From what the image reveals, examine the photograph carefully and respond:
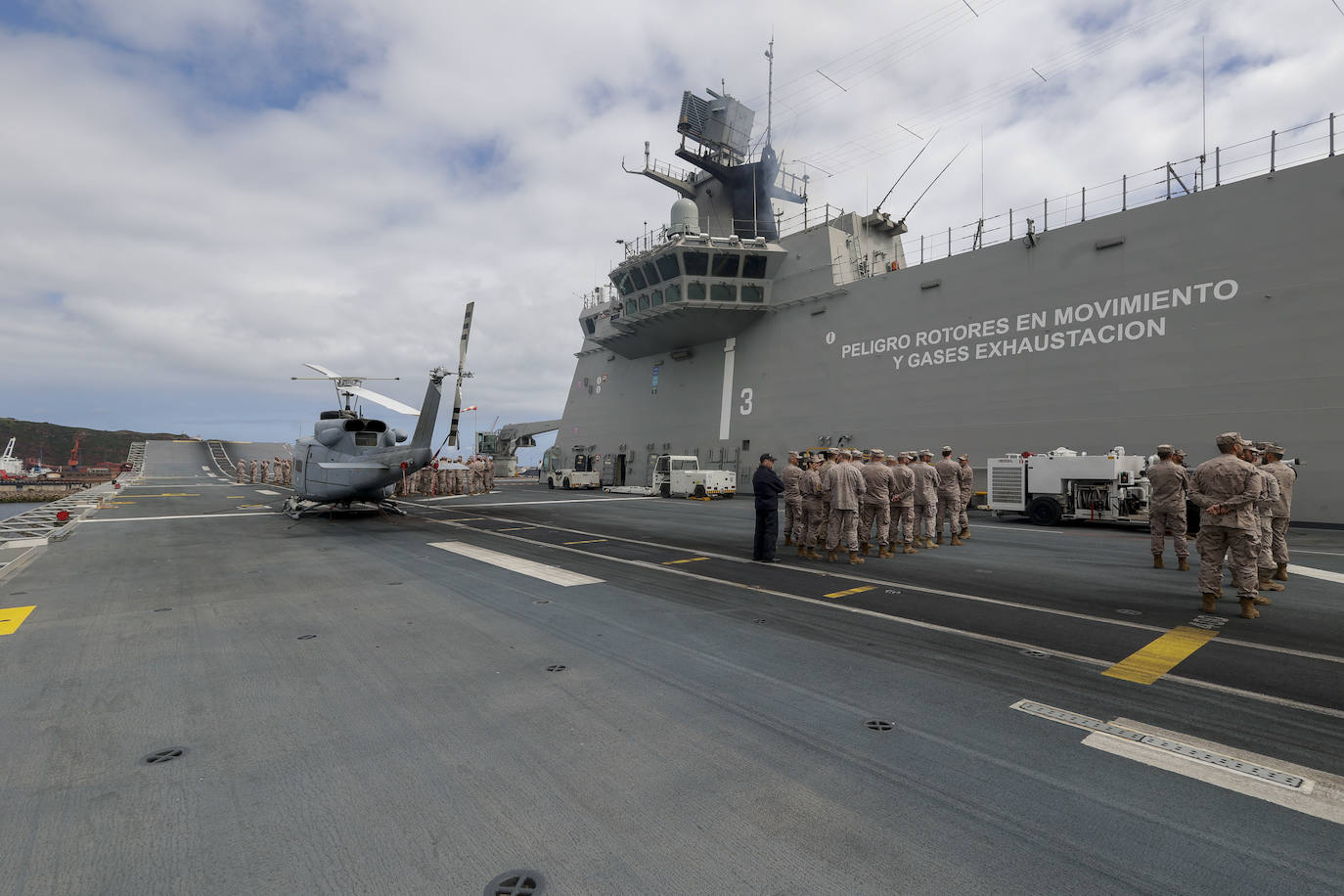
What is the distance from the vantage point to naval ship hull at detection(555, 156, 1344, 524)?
12.8 metres

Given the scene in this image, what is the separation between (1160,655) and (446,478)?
2803 centimetres

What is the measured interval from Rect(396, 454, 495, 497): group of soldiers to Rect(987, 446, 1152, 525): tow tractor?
23064 millimetres

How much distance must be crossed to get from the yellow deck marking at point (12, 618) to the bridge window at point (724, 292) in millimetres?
21980

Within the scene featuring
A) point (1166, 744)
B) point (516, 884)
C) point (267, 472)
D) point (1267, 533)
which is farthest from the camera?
point (267, 472)

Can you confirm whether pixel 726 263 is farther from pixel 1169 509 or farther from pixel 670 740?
pixel 670 740

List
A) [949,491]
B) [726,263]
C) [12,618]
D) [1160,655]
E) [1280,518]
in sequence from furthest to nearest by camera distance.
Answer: [726,263] → [949,491] → [1280,518] → [12,618] → [1160,655]

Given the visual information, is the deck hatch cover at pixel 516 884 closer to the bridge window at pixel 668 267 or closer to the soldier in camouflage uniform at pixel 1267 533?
the soldier in camouflage uniform at pixel 1267 533

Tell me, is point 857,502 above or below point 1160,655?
above

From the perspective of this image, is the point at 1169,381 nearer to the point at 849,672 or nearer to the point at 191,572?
the point at 849,672

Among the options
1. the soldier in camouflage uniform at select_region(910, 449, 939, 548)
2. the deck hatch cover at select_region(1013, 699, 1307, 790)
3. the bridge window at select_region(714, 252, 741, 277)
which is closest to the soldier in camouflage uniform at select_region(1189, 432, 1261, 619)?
the deck hatch cover at select_region(1013, 699, 1307, 790)

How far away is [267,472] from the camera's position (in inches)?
1713

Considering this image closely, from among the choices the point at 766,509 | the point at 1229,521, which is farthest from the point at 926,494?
the point at 1229,521

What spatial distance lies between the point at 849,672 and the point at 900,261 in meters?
25.3

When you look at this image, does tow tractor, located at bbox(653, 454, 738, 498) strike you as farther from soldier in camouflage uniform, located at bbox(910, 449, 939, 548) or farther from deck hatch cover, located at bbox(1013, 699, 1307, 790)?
deck hatch cover, located at bbox(1013, 699, 1307, 790)
